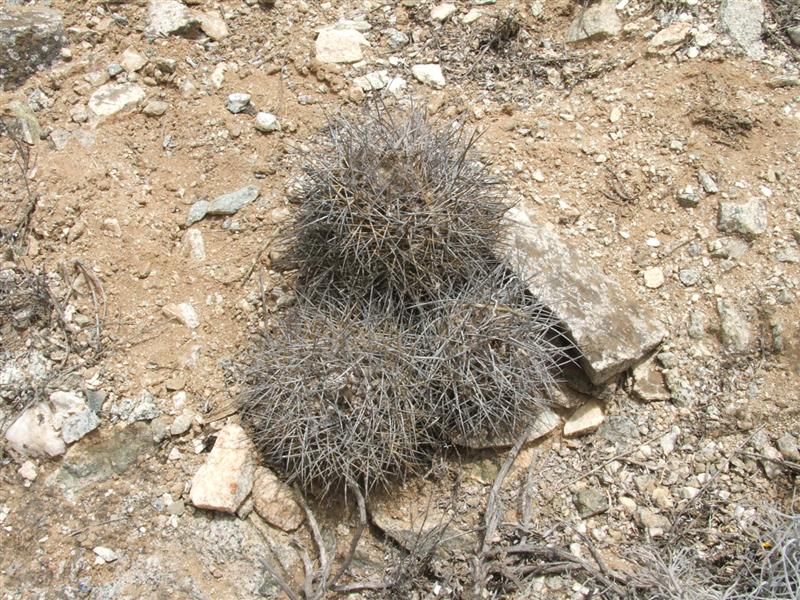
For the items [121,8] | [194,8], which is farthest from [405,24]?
[121,8]

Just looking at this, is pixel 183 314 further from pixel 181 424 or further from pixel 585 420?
pixel 585 420

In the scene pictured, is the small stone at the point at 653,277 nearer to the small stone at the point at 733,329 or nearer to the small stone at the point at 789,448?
the small stone at the point at 733,329

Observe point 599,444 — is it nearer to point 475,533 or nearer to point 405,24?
point 475,533

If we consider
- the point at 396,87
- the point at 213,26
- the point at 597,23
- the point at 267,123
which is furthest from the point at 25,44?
the point at 597,23

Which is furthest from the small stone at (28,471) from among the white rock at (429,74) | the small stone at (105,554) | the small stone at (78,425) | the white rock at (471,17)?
the white rock at (471,17)

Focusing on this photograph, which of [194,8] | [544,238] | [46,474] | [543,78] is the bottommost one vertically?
[46,474]

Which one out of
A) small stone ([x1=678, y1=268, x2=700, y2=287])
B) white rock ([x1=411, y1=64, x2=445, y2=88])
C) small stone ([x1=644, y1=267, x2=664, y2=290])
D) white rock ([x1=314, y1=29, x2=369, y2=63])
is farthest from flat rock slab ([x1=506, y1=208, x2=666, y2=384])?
white rock ([x1=314, y1=29, x2=369, y2=63])
